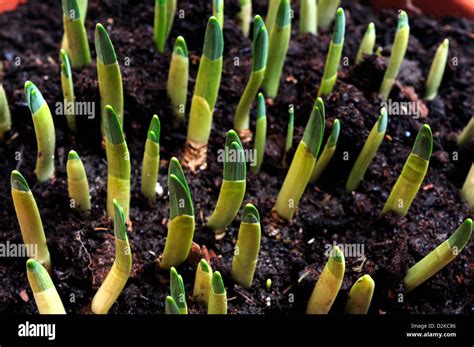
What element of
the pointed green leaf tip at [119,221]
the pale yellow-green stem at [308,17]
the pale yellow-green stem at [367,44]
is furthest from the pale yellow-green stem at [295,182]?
the pale yellow-green stem at [308,17]

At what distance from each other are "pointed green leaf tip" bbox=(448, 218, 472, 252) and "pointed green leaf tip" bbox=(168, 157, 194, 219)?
0.41 m

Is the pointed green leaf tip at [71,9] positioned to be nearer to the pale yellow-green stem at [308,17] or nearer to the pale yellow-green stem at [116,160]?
the pale yellow-green stem at [116,160]

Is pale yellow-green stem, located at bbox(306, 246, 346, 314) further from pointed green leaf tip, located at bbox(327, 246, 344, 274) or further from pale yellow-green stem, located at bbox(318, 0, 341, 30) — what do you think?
pale yellow-green stem, located at bbox(318, 0, 341, 30)

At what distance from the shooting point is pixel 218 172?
1416 millimetres

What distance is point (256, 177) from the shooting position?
142cm

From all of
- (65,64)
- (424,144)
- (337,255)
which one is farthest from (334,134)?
(65,64)

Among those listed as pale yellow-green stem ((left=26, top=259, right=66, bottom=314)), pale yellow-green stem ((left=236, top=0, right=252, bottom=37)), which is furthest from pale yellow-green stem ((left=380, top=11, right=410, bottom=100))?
pale yellow-green stem ((left=26, top=259, right=66, bottom=314))

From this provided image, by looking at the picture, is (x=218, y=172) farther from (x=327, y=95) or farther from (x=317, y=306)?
(x=317, y=306)

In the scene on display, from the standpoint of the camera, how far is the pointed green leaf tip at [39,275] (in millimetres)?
980

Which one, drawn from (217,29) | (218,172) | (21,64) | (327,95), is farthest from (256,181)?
(21,64)

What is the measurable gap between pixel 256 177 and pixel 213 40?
0.33m

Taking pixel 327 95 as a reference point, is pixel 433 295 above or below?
below

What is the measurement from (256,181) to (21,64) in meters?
0.60

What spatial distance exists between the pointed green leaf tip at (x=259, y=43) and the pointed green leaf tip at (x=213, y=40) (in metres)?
0.07
